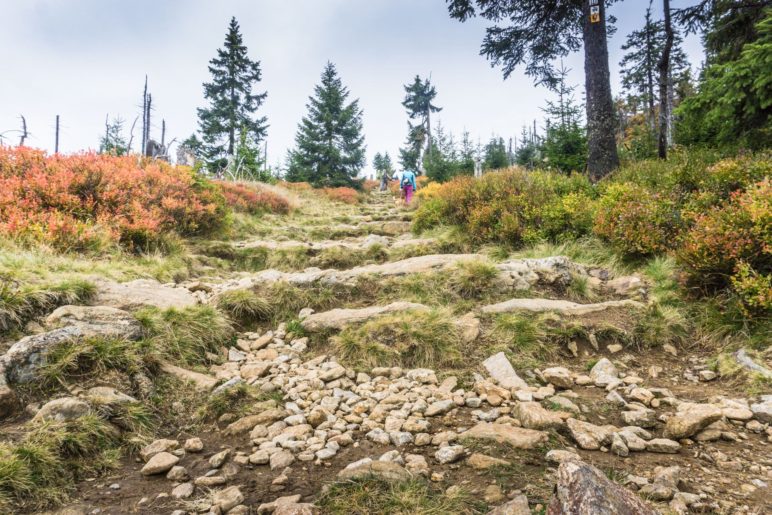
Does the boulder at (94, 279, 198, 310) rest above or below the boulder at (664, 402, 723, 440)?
above

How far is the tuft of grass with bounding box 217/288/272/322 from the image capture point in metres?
4.36

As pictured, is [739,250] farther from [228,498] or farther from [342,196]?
[342,196]

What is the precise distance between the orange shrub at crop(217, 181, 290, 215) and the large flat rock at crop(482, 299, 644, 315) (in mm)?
8250

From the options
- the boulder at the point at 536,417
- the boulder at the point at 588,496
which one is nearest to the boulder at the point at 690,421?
the boulder at the point at 536,417

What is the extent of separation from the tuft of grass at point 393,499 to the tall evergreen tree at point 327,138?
71.6 ft

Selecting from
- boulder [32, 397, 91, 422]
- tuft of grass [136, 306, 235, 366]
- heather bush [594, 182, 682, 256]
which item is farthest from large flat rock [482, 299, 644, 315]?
boulder [32, 397, 91, 422]

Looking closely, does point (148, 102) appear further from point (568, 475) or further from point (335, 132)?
point (568, 475)

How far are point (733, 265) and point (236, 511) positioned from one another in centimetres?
470

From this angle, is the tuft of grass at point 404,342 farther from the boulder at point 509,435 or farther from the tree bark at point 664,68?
the tree bark at point 664,68

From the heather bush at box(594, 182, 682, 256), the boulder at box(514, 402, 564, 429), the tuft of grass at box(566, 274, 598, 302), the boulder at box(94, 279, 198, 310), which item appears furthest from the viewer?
the heather bush at box(594, 182, 682, 256)

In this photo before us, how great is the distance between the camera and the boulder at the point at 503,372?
2932mm

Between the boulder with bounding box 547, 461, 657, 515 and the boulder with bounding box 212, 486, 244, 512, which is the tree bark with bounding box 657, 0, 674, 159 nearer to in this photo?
the boulder with bounding box 547, 461, 657, 515

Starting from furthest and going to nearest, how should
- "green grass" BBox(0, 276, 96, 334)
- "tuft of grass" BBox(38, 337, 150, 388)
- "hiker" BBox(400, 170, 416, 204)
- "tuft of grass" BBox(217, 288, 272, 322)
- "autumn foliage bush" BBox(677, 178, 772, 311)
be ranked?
"hiker" BBox(400, 170, 416, 204) → "tuft of grass" BBox(217, 288, 272, 322) → "autumn foliage bush" BBox(677, 178, 772, 311) → "green grass" BBox(0, 276, 96, 334) → "tuft of grass" BBox(38, 337, 150, 388)

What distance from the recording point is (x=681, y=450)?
82.2 inches
